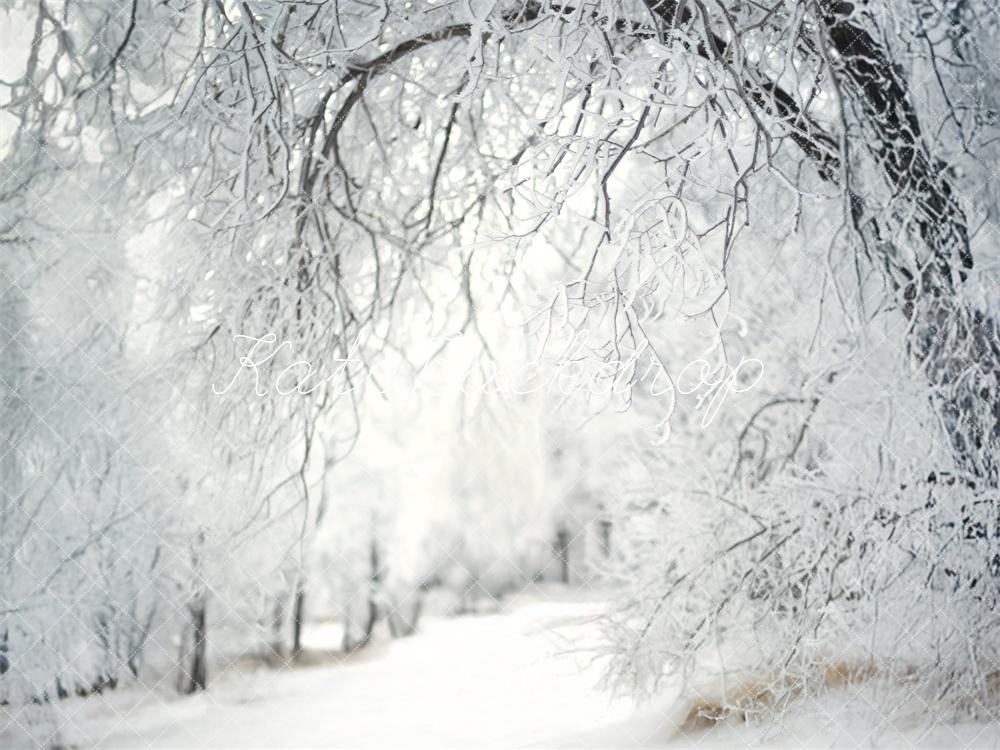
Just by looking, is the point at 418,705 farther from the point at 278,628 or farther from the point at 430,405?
the point at 430,405

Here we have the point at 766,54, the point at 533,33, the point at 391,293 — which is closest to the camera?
the point at 533,33

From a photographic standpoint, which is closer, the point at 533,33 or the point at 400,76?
the point at 533,33

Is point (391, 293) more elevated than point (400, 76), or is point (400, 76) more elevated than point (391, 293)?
point (400, 76)

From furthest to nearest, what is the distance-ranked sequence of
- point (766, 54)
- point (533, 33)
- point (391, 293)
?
point (391, 293) < point (766, 54) < point (533, 33)

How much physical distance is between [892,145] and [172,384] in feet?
4.39

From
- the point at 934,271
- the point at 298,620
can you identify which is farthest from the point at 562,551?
the point at 934,271

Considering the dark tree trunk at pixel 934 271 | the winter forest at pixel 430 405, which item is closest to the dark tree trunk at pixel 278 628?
the winter forest at pixel 430 405

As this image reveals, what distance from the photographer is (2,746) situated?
1665 millimetres

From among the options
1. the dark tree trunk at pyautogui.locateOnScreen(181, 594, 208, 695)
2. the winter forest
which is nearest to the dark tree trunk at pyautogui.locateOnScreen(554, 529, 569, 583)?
the winter forest

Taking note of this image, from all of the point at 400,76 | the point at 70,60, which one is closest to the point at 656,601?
the point at 400,76

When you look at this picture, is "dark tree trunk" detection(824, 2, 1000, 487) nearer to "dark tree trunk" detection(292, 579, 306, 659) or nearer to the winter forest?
the winter forest

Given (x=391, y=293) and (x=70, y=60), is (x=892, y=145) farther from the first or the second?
(x=70, y=60)

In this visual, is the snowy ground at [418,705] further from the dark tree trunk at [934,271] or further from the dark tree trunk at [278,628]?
the dark tree trunk at [934,271]

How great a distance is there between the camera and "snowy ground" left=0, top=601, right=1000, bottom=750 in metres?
1.64
